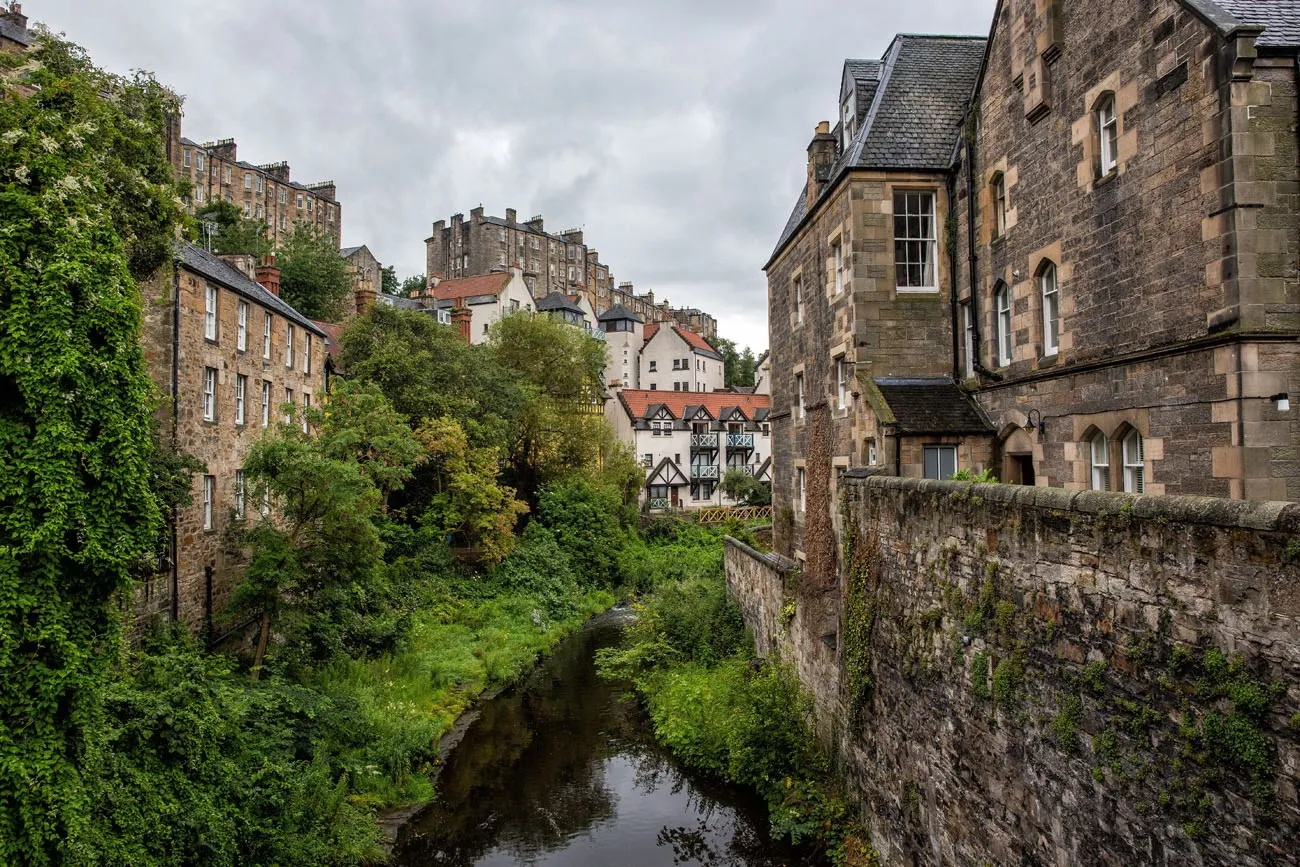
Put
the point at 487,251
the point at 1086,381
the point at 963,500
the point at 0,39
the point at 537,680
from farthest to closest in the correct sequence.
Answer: the point at 487,251
the point at 0,39
the point at 537,680
the point at 1086,381
the point at 963,500

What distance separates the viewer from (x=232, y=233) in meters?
57.2

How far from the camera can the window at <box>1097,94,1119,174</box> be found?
1143cm

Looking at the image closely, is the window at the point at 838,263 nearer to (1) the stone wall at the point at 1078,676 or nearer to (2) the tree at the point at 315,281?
(1) the stone wall at the point at 1078,676

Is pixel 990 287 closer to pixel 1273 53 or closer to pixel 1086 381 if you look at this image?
pixel 1086 381

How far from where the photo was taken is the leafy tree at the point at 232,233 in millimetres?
55875

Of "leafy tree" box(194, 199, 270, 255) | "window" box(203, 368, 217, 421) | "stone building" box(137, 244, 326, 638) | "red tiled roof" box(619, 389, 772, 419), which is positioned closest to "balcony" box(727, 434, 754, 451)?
"red tiled roof" box(619, 389, 772, 419)

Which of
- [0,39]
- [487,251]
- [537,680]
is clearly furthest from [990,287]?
[487,251]

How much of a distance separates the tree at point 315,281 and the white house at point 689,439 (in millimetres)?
21054

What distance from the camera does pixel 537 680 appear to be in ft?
84.1

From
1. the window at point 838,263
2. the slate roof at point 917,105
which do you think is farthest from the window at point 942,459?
the slate roof at point 917,105

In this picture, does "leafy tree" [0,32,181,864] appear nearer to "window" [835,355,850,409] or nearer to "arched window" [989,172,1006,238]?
"window" [835,355,850,409]

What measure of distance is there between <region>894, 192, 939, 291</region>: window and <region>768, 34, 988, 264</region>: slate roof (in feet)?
2.07

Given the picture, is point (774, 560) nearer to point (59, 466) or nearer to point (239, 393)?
point (59, 466)

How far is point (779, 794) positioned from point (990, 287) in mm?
9943
